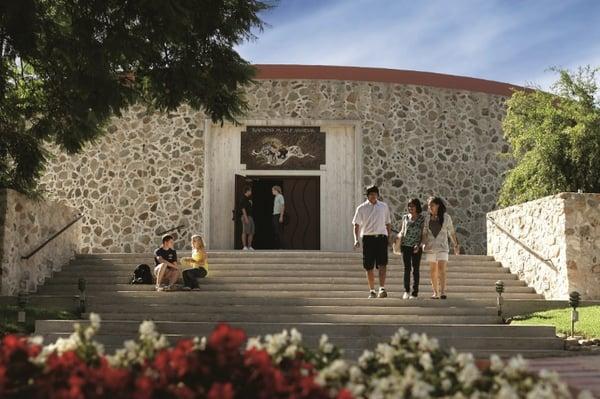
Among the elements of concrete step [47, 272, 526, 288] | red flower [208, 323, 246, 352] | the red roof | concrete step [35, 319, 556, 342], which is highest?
the red roof

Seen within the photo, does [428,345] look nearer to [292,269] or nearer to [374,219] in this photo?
[374,219]

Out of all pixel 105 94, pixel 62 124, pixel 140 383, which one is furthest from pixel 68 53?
pixel 140 383

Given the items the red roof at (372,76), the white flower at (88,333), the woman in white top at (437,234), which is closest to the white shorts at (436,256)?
the woman in white top at (437,234)

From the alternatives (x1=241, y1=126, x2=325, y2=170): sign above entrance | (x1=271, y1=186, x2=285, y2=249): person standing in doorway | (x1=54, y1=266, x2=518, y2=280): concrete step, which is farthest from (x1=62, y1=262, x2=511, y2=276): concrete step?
(x1=241, y1=126, x2=325, y2=170): sign above entrance

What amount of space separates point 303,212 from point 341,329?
33.2 ft

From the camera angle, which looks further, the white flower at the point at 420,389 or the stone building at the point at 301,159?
the stone building at the point at 301,159

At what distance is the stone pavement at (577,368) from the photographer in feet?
20.0

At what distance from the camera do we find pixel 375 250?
10.3 meters

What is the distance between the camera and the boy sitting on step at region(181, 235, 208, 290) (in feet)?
39.2

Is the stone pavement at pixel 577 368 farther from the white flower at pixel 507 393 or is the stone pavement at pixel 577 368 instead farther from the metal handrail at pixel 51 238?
the metal handrail at pixel 51 238

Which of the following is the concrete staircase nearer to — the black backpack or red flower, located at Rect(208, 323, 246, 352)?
the black backpack

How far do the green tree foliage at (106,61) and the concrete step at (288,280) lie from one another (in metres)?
2.44

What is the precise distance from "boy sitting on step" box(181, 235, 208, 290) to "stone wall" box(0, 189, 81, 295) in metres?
Result: 2.61

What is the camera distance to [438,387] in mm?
3539
